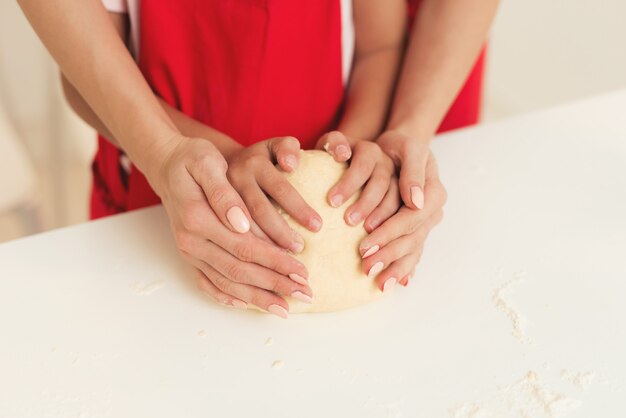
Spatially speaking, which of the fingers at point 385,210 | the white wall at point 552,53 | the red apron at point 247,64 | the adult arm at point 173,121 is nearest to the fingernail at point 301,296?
the fingers at point 385,210

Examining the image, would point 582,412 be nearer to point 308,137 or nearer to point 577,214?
point 577,214

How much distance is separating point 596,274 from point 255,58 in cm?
49

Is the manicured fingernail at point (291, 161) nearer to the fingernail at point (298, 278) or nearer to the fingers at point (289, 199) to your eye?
the fingers at point (289, 199)

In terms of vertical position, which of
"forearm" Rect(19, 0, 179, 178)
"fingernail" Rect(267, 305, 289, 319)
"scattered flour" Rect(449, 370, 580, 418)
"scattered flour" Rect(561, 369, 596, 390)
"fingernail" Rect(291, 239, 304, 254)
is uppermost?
"forearm" Rect(19, 0, 179, 178)

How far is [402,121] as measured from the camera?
34.8 inches

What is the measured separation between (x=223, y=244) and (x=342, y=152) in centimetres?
17

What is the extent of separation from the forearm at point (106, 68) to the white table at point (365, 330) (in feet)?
0.37

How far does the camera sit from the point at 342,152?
30.5 inches

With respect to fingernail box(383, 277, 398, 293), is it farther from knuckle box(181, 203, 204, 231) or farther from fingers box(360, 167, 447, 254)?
knuckle box(181, 203, 204, 231)

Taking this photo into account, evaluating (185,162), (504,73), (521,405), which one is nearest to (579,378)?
(521,405)

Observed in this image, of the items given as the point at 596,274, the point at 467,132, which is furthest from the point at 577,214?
the point at 467,132

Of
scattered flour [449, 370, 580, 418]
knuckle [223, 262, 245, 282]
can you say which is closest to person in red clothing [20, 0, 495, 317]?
knuckle [223, 262, 245, 282]

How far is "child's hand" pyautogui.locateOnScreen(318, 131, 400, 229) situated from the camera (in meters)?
0.74

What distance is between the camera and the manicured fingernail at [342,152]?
775mm
